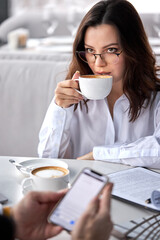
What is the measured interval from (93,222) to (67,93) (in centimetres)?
85

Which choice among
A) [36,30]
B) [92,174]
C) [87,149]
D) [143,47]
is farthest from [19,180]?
[36,30]

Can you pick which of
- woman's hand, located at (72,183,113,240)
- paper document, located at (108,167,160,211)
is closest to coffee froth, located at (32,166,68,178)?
paper document, located at (108,167,160,211)

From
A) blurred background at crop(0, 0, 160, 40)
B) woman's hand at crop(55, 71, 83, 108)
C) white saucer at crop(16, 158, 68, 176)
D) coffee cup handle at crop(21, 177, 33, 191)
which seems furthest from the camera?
blurred background at crop(0, 0, 160, 40)

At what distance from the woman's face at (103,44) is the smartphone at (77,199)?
2.77 ft

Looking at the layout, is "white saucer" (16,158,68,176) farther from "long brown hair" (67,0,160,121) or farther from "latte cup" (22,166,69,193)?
"long brown hair" (67,0,160,121)

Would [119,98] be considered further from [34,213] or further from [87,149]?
[34,213]

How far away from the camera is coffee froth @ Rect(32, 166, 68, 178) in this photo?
1.05 metres

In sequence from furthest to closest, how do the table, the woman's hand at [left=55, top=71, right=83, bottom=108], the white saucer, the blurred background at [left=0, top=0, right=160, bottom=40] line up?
the blurred background at [left=0, top=0, right=160, bottom=40]
the woman's hand at [left=55, top=71, right=83, bottom=108]
the white saucer
the table

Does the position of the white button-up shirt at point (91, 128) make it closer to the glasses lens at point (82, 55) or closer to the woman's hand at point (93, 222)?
the glasses lens at point (82, 55)

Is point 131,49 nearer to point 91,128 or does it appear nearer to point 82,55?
point 82,55

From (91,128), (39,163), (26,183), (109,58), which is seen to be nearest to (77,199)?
(26,183)

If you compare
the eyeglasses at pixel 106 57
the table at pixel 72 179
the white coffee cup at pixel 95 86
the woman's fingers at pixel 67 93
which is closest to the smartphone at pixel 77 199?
the table at pixel 72 179

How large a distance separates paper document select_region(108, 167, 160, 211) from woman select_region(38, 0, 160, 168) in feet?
0.43

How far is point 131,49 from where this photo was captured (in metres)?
1.52
